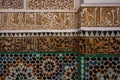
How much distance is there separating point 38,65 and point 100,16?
658 millimetres

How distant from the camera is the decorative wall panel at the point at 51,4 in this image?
2162mm

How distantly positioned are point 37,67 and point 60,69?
0.64 feet

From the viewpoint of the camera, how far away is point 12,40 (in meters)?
2.15

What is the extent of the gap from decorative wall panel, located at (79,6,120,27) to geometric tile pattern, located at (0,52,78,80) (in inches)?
12.9

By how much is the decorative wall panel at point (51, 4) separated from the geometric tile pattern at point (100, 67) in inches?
19.9

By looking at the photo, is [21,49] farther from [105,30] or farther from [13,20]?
[105,30]

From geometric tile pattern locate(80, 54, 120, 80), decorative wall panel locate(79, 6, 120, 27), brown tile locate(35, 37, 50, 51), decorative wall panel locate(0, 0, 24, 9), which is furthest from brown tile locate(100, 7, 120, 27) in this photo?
decorative wall panel locate(0, 0, 24, 9)

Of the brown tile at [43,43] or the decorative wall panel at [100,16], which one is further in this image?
the brown tile at [43,43]

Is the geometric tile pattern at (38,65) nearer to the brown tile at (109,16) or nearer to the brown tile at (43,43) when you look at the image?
Answer: the brown tile at (43,43)

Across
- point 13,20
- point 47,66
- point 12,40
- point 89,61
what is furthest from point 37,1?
point 89,61

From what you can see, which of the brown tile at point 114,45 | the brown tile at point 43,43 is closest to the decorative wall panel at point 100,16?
the brown tile at point 114,45

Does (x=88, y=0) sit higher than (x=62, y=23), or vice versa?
(x=88, y=0)

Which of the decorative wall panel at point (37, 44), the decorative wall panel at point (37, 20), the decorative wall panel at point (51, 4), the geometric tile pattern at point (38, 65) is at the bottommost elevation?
the geometric tile pattern at point (38, 65)

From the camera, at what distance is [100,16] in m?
1.92
